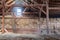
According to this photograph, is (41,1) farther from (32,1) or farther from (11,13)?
(11,13)

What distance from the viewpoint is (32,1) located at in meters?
9.93

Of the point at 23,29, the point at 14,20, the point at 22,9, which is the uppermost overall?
the point at 22,9

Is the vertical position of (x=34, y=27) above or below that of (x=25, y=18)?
below

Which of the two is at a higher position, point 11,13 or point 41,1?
point 41,1

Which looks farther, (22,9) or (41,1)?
(22,9)

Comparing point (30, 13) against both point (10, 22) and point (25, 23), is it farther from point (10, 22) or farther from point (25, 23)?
point (10, 22)

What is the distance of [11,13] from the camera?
996 cm

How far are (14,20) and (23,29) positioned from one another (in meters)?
0.93

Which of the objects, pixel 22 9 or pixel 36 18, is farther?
pixel 22 9

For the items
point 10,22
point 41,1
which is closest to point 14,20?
point 10,22

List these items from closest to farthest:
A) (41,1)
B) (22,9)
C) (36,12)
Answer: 1. (41,1)
2. (36,12)
3. (22,9)

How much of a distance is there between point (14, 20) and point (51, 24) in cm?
271

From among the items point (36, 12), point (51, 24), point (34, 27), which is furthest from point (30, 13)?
point (51, 24)

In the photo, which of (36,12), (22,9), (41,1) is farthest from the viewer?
(22,9)
